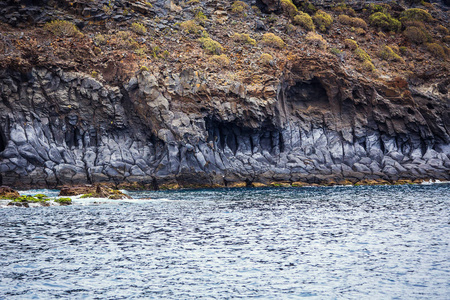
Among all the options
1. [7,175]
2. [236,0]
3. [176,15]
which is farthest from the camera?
[236,0]

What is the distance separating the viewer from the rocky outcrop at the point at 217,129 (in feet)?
189

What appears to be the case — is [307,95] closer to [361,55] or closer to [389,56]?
[361,55]

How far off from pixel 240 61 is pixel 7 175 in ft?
126

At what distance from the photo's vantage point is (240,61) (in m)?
73.2

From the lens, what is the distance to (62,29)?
2712 inches

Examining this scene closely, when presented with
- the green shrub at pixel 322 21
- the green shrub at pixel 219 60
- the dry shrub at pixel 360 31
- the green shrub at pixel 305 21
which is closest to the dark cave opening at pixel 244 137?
the green shrub at pixel 219 60

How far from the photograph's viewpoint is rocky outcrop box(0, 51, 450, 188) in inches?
2270

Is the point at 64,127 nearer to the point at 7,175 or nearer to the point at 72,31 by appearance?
the point at 7,175

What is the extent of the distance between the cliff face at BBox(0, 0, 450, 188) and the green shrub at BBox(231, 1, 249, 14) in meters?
22.8

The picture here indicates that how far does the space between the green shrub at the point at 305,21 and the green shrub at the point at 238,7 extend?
10.8m

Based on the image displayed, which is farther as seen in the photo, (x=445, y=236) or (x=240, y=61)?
(x=240, y=61)

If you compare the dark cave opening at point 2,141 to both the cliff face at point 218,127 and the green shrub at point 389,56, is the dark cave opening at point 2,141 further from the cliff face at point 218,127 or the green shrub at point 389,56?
the green shrub at point 389,56

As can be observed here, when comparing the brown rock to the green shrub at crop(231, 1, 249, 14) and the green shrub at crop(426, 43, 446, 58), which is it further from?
the green shrub at crop(426, 43, 446, 58)

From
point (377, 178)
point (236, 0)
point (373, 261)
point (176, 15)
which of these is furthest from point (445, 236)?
point (236, 0)
